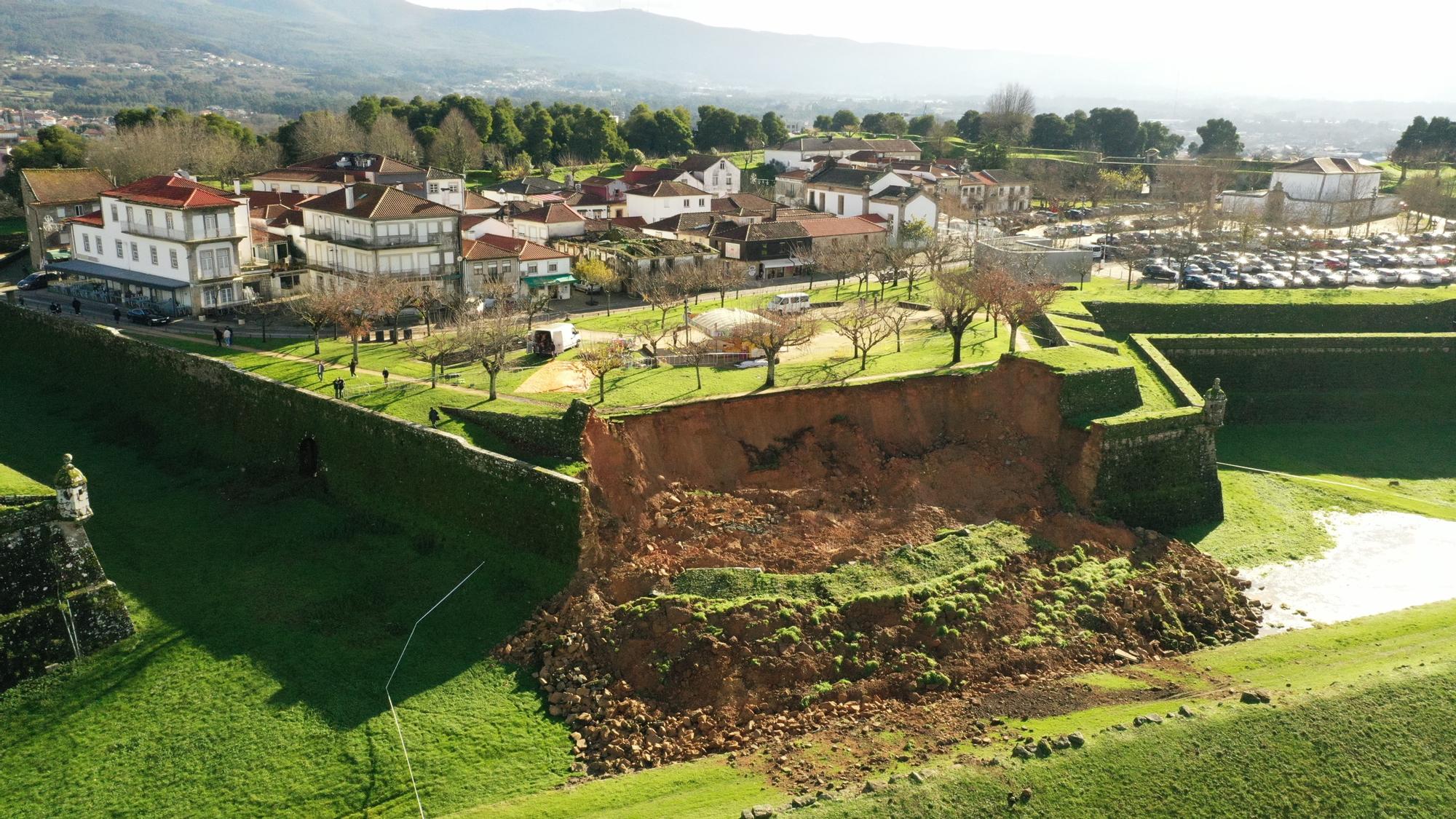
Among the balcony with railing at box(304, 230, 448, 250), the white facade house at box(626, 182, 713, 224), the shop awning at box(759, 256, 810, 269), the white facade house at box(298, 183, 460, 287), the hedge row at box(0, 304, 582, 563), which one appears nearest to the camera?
the hedge row at box(0, 304, 582, 563)

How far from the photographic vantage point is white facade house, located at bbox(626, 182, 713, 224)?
73.4m

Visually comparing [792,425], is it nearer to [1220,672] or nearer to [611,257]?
[1220,672]

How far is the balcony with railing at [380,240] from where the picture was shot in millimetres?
49188

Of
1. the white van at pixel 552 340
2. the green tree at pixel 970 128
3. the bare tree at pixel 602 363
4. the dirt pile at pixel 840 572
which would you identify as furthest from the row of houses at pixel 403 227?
the green tree at pixel 970 128

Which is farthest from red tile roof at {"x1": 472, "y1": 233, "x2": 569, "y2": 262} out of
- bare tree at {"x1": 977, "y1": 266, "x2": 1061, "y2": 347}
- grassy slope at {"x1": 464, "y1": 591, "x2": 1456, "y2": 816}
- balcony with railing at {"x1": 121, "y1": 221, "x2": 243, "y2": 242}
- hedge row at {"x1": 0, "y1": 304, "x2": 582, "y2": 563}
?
grassy slope at {"x1": 464, "y1": 591, "x2": 1456, "y2": 816}

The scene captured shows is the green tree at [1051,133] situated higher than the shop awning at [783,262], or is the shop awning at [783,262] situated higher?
the green tree at [1051,133]

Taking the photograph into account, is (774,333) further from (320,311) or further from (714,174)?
(714,174)

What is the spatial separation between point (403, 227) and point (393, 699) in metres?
29.4

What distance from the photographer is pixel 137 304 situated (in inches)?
1913

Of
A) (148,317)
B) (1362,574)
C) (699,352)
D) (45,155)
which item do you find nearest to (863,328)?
(699,352)

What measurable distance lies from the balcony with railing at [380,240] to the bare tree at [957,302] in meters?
23.3

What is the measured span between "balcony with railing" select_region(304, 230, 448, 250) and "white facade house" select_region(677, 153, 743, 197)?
39940mm

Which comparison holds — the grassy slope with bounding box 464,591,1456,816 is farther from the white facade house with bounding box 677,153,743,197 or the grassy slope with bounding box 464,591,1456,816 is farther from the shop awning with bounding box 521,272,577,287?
the white facade house with bounding box 677,153,743,197

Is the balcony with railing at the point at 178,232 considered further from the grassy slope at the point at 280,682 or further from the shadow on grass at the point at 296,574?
the grassy slope at the point at 280,682
